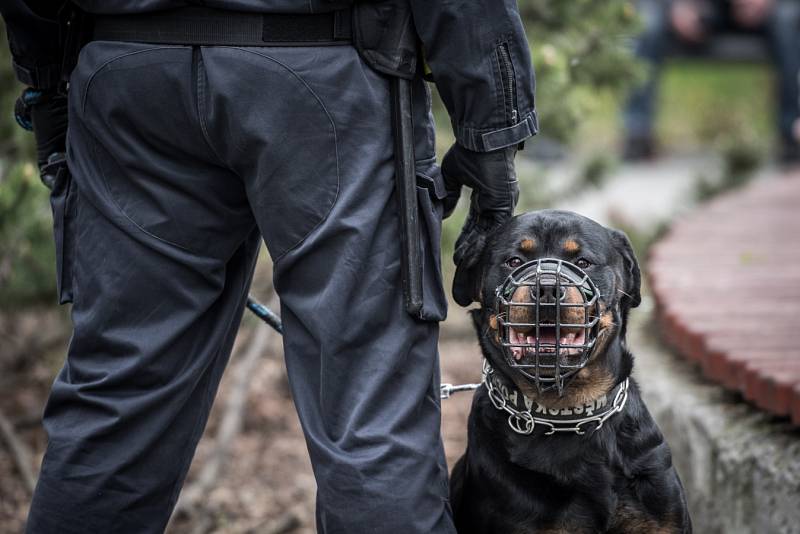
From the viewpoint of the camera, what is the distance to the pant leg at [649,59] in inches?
359

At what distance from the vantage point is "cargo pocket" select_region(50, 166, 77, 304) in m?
2.54

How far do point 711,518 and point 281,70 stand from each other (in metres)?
2.06

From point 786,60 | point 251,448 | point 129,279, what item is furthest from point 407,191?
point 786,60

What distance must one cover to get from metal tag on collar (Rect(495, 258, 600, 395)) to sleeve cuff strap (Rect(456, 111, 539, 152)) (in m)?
0.31

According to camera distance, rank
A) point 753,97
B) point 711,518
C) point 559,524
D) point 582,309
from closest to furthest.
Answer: point 582,309 < point 559,524 < point 711,518 < point 753,97

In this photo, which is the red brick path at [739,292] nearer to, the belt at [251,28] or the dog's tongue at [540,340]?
the dog's tongue at [540,340]

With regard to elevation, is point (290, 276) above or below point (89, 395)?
above

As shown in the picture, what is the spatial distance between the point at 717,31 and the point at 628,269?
7.28 meters

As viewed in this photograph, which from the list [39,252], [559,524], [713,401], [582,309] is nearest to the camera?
[582,309]

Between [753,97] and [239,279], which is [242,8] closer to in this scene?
[239,279]

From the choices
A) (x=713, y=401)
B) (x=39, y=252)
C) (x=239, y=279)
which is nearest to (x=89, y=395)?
(x=239, y=279)

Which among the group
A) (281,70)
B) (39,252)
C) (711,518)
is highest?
(281,70)

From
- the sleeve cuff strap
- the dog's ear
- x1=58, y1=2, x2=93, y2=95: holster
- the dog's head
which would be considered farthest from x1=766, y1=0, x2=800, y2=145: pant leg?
x1=58, y1=2, x2=93, y2=95: holster

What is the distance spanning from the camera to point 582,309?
7.99 ft
